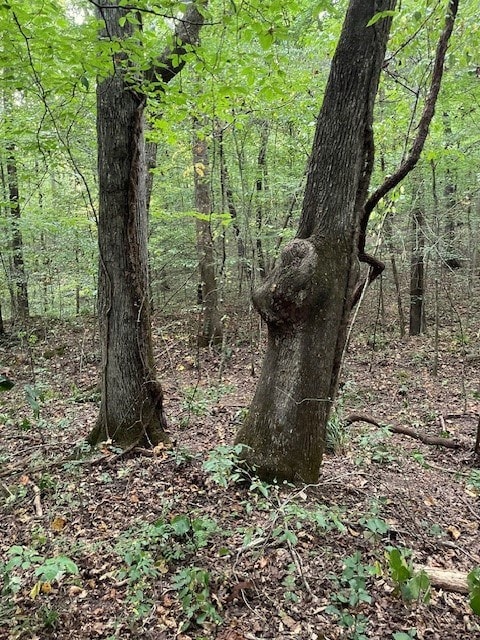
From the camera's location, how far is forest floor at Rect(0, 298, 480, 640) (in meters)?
2.37

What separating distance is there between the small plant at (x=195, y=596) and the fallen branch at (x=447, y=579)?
4.42 feet

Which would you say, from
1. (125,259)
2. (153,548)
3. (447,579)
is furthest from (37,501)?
(447,579)

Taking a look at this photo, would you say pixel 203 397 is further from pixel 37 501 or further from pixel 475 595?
pixel 475 595

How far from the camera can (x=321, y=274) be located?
3350mm

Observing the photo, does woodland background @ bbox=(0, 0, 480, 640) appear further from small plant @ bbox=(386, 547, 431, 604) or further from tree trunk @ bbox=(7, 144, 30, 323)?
tree trunk @ bbox=(7, 144, 30, 323)

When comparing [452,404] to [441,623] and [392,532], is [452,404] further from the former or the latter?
[441,623]

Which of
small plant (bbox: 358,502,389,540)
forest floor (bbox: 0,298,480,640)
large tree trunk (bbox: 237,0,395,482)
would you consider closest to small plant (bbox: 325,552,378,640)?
forest floor (bbox: 0,298,480,640)

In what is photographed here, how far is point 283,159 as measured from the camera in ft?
33.5

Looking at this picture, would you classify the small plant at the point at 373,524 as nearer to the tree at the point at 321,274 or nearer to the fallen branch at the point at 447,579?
the fallen branch at the point at 447,579

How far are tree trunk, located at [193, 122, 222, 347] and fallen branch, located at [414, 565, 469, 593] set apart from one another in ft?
23.0

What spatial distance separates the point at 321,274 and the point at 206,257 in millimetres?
6802

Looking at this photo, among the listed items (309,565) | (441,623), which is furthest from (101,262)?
(441,623)

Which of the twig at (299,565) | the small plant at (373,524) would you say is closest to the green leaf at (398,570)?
the small plant at (373,524)

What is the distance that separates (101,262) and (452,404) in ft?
20.3
